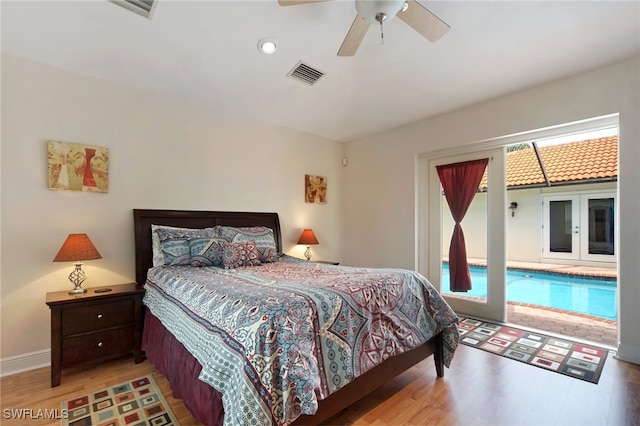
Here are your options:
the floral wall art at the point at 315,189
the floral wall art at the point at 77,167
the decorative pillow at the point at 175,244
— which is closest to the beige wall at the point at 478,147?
the floral wall art at the point at 315,189

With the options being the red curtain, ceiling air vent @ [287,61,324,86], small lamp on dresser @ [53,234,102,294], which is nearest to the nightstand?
small lamp on dresser @ [53,234,102,294]

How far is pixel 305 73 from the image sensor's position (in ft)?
9.94

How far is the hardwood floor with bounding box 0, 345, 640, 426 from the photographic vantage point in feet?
5.87

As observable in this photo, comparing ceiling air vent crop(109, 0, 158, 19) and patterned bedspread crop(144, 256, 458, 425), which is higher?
ceiling air vent crop(109, 0, 158, 19)

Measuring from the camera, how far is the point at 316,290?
169 centimetres

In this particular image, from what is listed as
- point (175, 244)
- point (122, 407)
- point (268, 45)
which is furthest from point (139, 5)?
point (122, 407)

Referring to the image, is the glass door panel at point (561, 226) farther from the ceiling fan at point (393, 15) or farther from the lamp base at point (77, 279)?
the lamp base at point (77, 279)

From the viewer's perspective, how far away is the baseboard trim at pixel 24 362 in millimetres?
2357

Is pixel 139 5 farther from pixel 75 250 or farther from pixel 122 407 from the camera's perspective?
pixel 122 407

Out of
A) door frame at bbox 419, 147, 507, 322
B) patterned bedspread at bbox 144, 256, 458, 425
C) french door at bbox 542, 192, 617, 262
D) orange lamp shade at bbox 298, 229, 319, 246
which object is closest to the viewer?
patterned bedspread at bbox 144, 256, 458, 425

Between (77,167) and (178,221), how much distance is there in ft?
3.27

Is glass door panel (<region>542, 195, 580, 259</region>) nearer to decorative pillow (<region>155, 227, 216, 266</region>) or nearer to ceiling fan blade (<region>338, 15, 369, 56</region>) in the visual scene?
ceiling fan blade (<region>338, 15, 369, 56</region>)

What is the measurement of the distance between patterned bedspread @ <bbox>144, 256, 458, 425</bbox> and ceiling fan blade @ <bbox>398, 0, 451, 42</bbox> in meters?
1.66

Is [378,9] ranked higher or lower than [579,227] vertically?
higher
